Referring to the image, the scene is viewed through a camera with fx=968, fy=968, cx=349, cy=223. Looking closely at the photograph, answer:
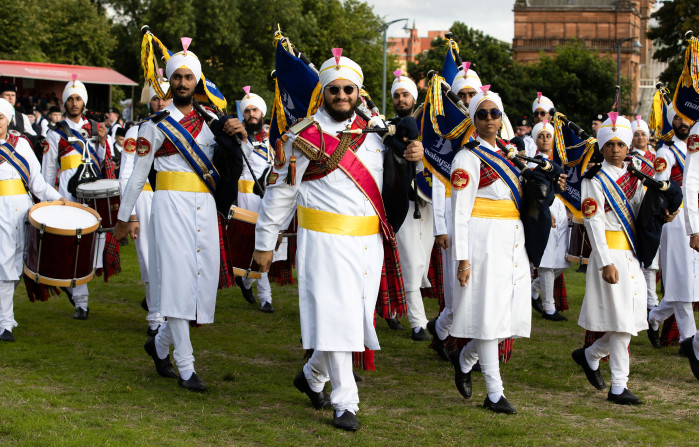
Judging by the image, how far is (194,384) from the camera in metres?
7.62

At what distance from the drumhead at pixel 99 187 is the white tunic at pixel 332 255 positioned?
13.6 ft

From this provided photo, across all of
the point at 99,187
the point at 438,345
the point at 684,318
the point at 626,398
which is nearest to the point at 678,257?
the point at 684,318

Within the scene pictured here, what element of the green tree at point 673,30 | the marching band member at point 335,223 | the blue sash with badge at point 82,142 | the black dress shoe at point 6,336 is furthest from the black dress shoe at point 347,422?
the green tree at point 673,30

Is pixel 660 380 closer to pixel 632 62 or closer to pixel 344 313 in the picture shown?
pixel 344 313

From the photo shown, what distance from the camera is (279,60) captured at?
7859 millimetres

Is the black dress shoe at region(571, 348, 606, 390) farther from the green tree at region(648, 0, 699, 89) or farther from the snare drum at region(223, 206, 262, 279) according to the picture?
the green tree at region(648, 0, 699, 89)

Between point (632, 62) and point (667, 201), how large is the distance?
94.0 metres

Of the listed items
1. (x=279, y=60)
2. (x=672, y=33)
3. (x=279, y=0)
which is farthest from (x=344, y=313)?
(x=279, y=0)

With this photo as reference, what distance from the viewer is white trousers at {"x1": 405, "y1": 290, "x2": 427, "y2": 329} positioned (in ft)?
33.0

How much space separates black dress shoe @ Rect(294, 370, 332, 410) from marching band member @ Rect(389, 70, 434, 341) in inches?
114

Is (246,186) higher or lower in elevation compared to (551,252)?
higher

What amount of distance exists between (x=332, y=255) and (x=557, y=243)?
→ 19.5 ft

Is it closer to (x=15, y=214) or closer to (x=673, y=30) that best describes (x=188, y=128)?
(x=15, y=214)

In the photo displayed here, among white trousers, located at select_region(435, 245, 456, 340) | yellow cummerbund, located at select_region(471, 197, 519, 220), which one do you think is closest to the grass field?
white trousers, located at select_region(435, 245, 456, 340)
